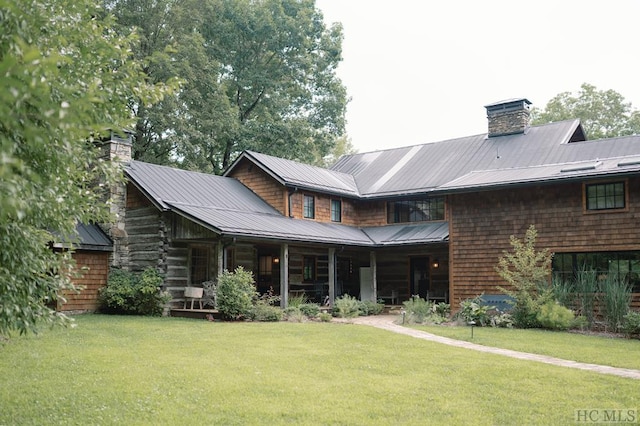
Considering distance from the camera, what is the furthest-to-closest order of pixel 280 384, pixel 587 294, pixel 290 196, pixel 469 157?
pixel 469 157 < pixel 290 196 < pixel 587 294 < pixel 280 384

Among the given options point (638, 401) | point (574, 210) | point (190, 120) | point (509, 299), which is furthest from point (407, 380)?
point (190, 120)

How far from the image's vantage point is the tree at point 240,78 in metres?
29.5

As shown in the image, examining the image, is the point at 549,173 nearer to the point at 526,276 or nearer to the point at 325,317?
the point at 526,276

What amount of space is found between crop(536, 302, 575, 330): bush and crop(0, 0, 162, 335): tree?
11859 millimetres

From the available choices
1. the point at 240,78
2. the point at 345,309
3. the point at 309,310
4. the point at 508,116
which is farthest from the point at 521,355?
the point at 240,78

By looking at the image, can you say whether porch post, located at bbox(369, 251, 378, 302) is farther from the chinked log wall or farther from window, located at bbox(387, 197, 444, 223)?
the chinked log wall

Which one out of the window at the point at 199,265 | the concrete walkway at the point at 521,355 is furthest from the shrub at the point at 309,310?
the window at the point at 199,265

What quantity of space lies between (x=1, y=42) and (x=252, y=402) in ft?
15.3

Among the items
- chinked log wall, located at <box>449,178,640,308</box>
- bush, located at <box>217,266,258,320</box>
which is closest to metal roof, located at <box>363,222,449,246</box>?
chinked log wall, located at <box>449,178,640,308</box>

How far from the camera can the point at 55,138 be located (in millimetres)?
4445

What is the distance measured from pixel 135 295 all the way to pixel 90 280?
5.21ft

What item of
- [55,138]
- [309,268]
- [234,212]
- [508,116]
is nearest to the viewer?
[55,138]

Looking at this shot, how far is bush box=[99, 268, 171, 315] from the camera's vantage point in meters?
17.1

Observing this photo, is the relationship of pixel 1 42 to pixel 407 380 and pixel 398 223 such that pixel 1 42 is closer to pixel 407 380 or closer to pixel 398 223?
pixel 407 380
